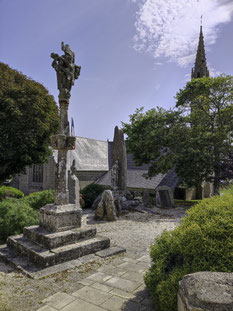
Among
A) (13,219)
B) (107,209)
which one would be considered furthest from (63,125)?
(107,209)

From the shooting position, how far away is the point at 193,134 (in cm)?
1429

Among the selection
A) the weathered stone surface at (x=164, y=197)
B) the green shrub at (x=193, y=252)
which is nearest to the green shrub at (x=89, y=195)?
the weathered stone surface at (x=164, y=197)

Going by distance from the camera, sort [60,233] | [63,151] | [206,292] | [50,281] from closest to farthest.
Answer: [206,292], [50,281], [60,233], [63,151]

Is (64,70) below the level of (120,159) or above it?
above

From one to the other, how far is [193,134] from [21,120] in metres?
10.9

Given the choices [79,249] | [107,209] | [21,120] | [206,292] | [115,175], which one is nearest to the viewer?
[206,292]

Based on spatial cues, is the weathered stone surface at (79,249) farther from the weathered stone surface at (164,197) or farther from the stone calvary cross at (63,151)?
the weathered stone surface at (164,197)

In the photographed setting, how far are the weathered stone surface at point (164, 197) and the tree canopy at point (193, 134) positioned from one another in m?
1.25

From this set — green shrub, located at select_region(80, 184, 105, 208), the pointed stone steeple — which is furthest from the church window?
the pointed stone steeple

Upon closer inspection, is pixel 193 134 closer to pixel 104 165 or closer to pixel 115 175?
pixel 115 175

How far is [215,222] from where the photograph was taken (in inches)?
121

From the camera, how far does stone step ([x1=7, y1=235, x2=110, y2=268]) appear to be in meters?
4.87

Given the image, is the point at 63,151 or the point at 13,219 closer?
the point at 63,151

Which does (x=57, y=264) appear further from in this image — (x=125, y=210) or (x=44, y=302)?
(x=125, y=210)
